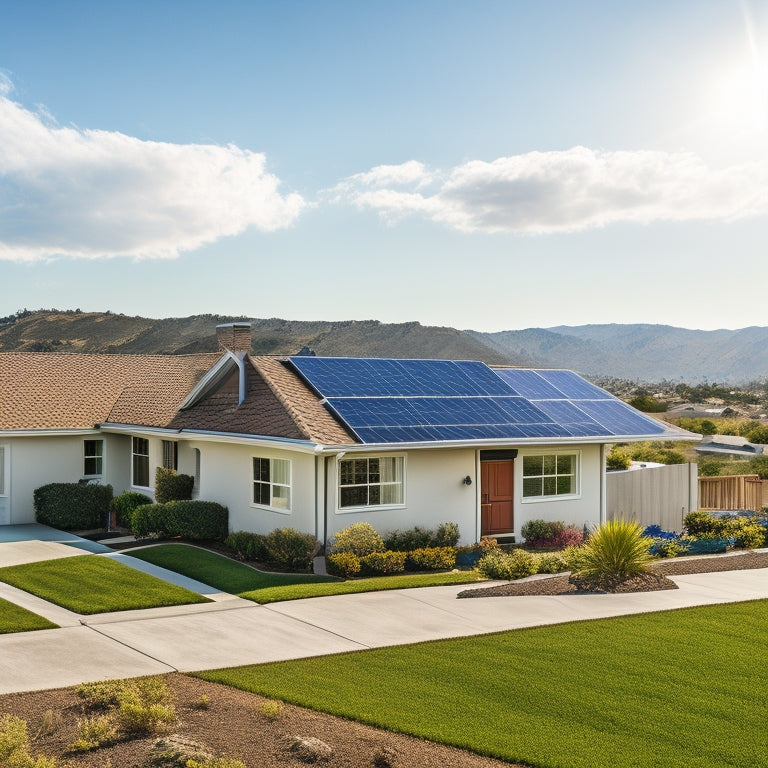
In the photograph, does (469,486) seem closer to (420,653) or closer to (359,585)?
(359,585)

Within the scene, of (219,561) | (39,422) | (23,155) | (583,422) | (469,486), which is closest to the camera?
(219,561)

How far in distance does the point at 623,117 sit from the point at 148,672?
787 inches

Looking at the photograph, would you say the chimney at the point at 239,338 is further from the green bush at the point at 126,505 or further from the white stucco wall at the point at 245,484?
the green bush at the point at 126,505

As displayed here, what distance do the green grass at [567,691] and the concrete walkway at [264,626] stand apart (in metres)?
0.76

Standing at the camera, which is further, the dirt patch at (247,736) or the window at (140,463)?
the window at (140,463)

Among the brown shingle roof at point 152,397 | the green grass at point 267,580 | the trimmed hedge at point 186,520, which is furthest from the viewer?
the trimmed hedge at point 186,520

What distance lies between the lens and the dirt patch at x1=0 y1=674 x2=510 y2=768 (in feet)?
25.8

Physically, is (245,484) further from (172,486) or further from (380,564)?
(380,564)

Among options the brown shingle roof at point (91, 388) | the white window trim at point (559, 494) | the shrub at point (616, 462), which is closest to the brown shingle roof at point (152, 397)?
the brown shingle roof at point (91, 388)

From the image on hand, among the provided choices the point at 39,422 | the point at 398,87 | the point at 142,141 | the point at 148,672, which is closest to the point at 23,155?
the point at 142,141

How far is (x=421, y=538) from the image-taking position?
19.2 meters

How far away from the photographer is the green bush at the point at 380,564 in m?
17.4

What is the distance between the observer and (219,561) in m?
18.2

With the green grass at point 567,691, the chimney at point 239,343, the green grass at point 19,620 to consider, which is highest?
the chimney at point 239,343
